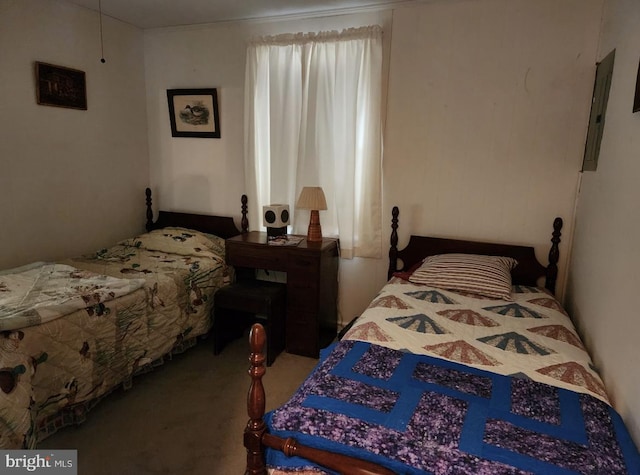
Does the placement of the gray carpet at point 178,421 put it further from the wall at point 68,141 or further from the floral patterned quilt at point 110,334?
the wall at point 68,141

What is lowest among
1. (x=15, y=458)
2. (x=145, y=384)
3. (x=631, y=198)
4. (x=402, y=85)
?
(x=145, y=384)

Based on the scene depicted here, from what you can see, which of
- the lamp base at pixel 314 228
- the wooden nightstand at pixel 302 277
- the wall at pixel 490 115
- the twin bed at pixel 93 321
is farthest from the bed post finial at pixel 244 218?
the wall at pixel 490 115

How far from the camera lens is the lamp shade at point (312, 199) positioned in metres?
2.77

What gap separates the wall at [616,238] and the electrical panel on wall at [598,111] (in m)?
0.06

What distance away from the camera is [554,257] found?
2521 mm

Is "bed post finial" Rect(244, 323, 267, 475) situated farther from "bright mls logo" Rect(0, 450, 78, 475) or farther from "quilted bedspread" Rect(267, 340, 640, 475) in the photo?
"bright mls logo" Rect(0, 450, 78, 475)

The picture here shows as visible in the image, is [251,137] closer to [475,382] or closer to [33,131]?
[33,131]

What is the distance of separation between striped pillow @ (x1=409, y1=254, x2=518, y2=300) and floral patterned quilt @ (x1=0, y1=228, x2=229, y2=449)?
1.49 meters

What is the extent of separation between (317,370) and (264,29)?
2.61 metres

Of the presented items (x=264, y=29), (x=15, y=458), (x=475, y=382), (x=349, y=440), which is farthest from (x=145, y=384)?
(x=264, y=29)

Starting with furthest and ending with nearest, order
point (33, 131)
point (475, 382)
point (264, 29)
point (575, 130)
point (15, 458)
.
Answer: point (264, 29), point (33, 131), point (575, 130), point (15, 458), point (475, 382)

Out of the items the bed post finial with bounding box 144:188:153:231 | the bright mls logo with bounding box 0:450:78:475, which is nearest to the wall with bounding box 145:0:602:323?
the bed post finial with bounding box 144:188:153:231

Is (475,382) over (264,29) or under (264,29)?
under

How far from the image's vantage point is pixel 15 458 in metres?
1.54
